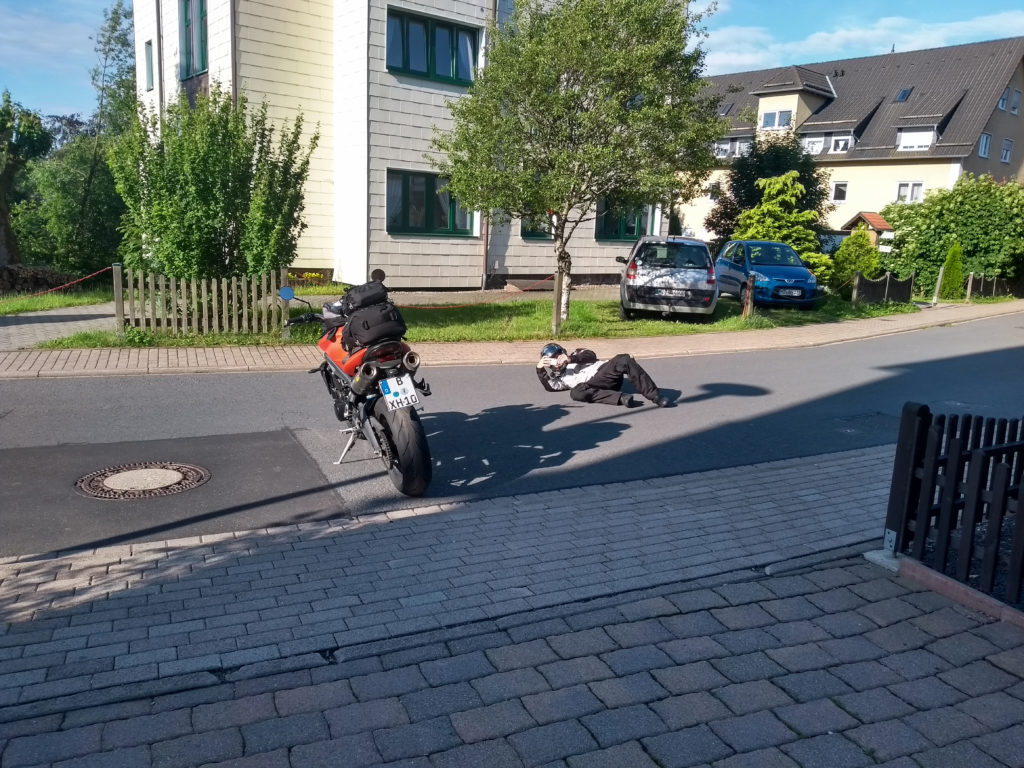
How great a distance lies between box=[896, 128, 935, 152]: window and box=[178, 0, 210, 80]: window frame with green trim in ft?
123

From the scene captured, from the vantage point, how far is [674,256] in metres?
18.6

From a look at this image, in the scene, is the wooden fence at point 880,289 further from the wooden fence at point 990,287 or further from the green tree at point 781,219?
the wooden fence at point 990,287

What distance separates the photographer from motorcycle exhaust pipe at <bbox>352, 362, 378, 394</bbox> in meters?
6.53

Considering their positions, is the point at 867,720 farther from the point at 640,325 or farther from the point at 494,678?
the point at 640,325

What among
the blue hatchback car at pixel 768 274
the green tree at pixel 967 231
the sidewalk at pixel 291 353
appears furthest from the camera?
the green tree at pixel 967 231

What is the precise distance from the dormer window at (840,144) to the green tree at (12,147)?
40968mm

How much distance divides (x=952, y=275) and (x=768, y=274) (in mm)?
10478

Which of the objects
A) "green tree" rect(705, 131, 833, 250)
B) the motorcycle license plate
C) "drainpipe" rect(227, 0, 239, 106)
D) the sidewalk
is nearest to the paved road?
the motorcycle license plate

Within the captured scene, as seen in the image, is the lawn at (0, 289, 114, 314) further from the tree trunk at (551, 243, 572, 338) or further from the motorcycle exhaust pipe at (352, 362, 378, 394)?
the motorcycle exhaust pipe at (352, 362, 378, 394)

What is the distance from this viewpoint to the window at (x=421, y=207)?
2014 cm

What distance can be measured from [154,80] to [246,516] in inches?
850

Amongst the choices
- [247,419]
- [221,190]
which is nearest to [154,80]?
[221,190]

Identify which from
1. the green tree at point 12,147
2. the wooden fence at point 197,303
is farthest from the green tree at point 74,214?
the wooden fence at point 197,303

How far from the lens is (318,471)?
705 cm
